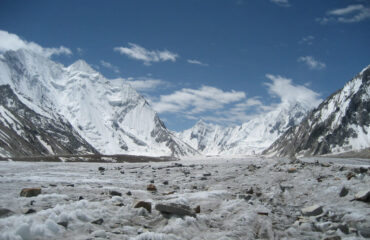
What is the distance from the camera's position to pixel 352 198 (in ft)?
49.9

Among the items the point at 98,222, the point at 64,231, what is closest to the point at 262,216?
the point at 98,222

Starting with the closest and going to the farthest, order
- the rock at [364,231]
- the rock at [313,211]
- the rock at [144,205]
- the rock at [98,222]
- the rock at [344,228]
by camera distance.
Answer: the rock at [364,231]
the rock at [98,222]
the rock at [344,228]
the rock at [144,205]
the rock at [313,211]

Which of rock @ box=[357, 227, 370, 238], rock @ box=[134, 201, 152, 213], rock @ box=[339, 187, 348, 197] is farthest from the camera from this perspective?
rock @ box=[339, 187, 348, 197]

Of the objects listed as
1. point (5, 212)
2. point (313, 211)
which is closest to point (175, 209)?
point (5, 212)

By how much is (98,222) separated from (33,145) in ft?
676

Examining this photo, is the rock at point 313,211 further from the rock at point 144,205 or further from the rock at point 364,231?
the rock at point 144,205

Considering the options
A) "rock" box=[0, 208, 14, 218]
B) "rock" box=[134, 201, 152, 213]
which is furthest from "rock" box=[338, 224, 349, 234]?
"rock" box=[0, 208, 14, 218]

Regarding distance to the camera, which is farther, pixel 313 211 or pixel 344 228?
pixel 313 211

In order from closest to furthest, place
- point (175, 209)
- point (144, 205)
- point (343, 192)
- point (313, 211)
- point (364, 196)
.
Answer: point (175, 209)
point (144, 205)
point (313, 211)
point (364, 196)
point (343, 192)

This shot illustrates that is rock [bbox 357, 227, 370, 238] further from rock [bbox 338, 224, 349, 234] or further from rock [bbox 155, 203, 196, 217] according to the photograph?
rock [bbox 155, 203, 196, 217]

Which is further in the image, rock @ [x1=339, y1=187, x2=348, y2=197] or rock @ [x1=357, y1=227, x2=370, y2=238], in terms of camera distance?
rock @ [x1=339, y1=187, x2=348, y2=197]

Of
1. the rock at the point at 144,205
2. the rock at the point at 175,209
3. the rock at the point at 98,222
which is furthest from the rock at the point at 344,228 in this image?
the rock at the point at 98,222

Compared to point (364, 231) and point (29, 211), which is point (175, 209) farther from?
point (364, 231)

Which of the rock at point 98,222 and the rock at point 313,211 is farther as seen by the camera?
the rock at point 313,211
